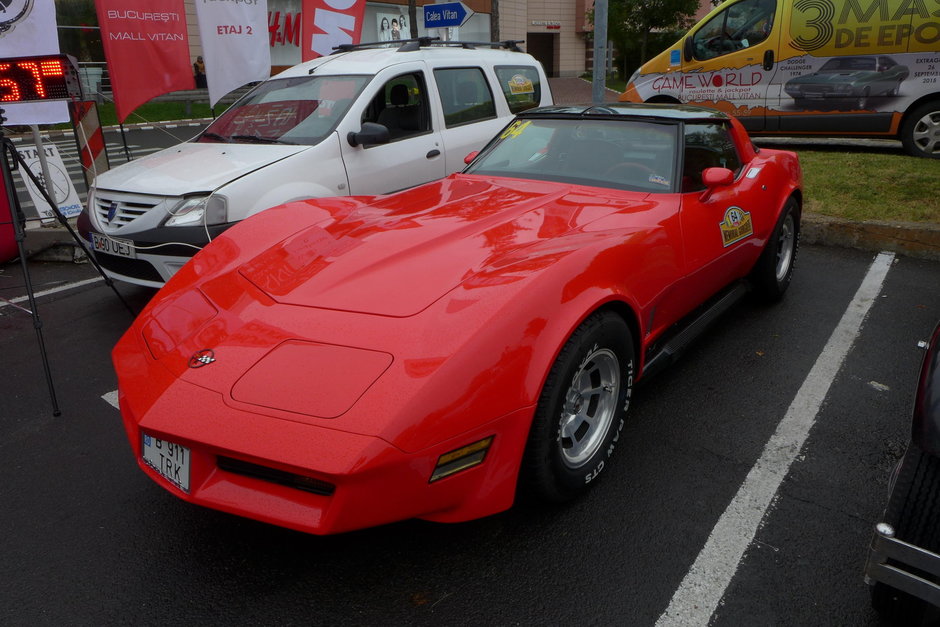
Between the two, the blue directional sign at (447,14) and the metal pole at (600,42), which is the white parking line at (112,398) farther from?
the blue directional sign at (447,14)

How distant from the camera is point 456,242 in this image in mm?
2775

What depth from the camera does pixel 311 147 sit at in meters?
5.02

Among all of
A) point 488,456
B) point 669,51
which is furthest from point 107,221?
point 669,51

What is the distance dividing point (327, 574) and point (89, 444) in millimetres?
1518

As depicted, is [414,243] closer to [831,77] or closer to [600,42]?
[600,42]

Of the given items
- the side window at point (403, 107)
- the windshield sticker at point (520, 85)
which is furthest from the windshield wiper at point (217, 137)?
the windshield sticker at point (520, 85)

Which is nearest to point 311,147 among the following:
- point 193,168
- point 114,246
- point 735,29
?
point 193,168

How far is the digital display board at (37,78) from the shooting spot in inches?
129

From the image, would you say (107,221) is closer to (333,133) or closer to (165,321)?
(333,133)

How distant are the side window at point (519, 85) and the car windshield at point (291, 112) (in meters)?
1.77

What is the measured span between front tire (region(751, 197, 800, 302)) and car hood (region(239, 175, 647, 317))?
4.70 ft

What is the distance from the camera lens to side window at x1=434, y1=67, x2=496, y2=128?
6.14 meters

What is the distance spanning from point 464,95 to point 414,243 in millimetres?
3981

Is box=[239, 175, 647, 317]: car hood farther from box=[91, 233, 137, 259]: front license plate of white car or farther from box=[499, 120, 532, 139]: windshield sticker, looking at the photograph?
box=[91, 233, 137, 259]: front license plate of white car
